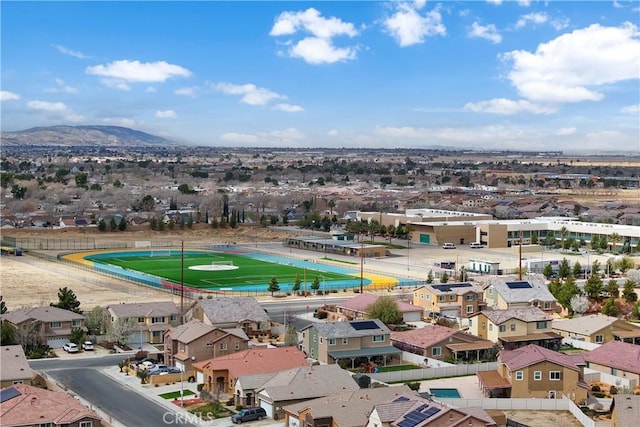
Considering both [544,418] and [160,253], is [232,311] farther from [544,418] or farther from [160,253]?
[160,253]

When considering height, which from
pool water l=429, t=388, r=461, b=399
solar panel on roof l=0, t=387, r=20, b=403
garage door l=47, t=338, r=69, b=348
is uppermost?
solar panel on roof l=0, t=387, r=20, b=403

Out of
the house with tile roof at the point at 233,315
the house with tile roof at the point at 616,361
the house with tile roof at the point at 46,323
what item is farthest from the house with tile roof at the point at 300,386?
the house with tile roof at the point at 46,323

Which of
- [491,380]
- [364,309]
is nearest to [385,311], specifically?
[364,309]

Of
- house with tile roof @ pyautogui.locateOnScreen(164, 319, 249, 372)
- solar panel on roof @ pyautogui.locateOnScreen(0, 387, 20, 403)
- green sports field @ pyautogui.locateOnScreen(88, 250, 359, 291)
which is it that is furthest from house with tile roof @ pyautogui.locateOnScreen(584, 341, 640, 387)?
green sports field @ pyautogui.locateOnScreen(88, 250, 359, 291)

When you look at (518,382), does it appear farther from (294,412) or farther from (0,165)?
(0,165)

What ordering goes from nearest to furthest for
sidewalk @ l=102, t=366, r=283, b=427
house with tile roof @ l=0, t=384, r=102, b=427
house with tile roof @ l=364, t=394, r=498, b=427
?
house with tile roof @ l=364, t=394, r=498, b=427 < house with tile roof @ l=0, t=384, r=102, b=427 < sidewalk @ l=102, t=366, r=283, b=427

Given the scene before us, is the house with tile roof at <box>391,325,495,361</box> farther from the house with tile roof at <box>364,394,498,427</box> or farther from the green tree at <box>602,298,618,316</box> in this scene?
the house with tile roof at <box>364,394,498,427</box>
